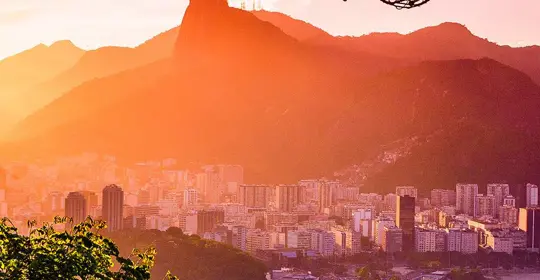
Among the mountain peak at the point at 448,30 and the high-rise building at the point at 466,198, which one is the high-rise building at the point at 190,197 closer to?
the high-rise building at the point at 466,198

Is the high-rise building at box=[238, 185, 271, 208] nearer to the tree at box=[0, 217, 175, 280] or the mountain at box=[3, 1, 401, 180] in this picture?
the mountain at box=[3, 1, 401, 180]

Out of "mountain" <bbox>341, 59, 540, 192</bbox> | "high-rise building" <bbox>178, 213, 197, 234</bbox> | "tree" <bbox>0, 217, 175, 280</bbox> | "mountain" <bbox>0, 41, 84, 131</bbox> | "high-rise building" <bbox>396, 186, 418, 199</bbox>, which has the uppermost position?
"mountain" <bbox>0, 41, 84, 131</bbox>

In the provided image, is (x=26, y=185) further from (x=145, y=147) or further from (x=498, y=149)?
(x=498, y=149)

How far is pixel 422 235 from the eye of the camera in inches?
646

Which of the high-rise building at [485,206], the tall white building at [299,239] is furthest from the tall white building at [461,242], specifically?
the high-rise building at [485,206]

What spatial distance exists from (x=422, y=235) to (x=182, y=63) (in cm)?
1923

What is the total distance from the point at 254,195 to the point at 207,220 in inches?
191

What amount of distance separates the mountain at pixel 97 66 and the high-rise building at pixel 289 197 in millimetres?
15179

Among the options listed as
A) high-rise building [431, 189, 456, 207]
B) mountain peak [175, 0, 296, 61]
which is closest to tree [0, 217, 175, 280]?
high-rise building [431, 189, 456, 207]

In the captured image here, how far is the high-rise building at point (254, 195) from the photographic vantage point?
22325 millimetres

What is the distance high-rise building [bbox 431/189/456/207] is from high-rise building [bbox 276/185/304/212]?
3.69 m

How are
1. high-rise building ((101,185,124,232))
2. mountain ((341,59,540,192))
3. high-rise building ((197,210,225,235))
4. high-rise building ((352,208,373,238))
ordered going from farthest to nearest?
mountain ((341,59,540,192)) → high-rise building ((352,208,373,238)) → high-rise building ((197,210,225,235)) → high-rise building ((101,185,124,232))

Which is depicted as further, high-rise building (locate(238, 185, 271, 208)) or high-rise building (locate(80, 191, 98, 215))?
high-rise building (locate(238, 185, 271, 208))

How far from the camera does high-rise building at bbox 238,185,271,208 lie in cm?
2233
